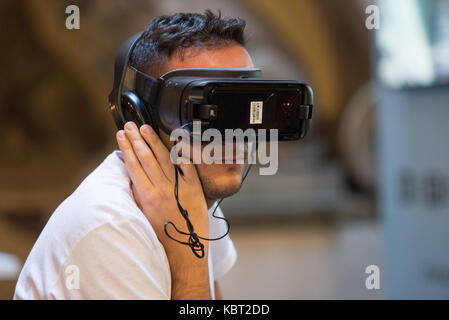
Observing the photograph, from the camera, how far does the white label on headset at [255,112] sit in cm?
107

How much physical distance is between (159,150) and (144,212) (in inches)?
5.1

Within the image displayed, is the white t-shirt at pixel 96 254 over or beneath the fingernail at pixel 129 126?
beneath

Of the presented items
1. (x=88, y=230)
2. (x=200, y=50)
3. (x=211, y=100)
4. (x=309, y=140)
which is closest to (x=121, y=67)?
(x=200, y=50)

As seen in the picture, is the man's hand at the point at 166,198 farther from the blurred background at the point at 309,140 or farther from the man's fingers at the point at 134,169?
the blurred background at the point at 309,140

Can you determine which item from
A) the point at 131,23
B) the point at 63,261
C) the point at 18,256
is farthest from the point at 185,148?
the point at 131,23

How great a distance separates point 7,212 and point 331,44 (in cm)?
462

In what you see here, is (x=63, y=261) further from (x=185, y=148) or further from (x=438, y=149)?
(x=438, y=149)

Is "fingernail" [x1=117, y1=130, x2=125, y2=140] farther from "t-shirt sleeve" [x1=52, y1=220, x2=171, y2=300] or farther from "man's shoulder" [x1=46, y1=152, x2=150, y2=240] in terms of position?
"t-shirt sleeve" [x1=52, y1=220, x2=171, y2=300]

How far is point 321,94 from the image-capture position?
24.0ft

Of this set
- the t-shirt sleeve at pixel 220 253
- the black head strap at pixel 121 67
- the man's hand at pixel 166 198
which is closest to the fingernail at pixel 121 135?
the man's hand at pixel 166 198

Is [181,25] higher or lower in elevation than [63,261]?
higher

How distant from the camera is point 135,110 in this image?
118 centimetres

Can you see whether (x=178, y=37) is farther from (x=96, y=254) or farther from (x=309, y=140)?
(x=309, y=140)

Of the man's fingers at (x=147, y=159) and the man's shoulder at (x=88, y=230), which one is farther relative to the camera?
the man's fingers at (x=147, y=159)
